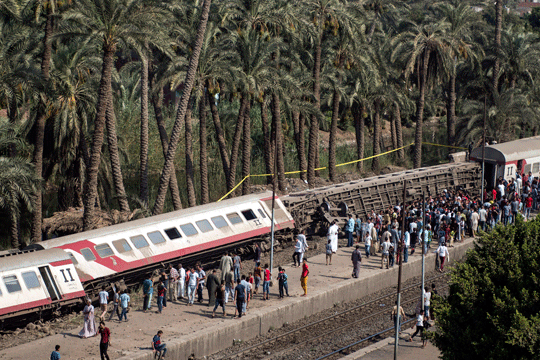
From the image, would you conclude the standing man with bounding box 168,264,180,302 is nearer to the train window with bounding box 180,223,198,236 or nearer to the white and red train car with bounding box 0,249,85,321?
the white and red train car with bounding box 0,249,85,321

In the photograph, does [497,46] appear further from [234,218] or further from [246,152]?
[234,218]

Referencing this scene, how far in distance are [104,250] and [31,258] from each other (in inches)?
125

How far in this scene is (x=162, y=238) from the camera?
30.1 metres

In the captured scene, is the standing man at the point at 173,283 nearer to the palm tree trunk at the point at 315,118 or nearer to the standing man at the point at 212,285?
the standing man at the point at 212,285

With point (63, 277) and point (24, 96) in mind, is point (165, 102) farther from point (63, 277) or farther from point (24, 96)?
point (63, 277)

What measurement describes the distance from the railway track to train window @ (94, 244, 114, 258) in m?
6.53

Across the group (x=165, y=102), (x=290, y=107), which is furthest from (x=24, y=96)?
(x=165, y=102)

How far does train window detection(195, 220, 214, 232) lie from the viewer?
3159 cm

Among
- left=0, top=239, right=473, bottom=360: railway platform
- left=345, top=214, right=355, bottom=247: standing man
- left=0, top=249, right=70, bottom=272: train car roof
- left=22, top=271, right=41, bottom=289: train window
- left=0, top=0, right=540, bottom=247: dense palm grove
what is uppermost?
left=0, top=0, right=540, bottom=247: dense palm grove

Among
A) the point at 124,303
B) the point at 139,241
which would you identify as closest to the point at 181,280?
the point at 139,241

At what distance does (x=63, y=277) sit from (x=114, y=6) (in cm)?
1257

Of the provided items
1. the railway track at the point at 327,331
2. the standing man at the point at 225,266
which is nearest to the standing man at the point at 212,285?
the standing man at the point at 225,266

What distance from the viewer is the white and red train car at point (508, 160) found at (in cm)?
4438

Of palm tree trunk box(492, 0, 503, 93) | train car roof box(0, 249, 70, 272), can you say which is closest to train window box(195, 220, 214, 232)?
train car roof box(0, 249, 70, 272)
